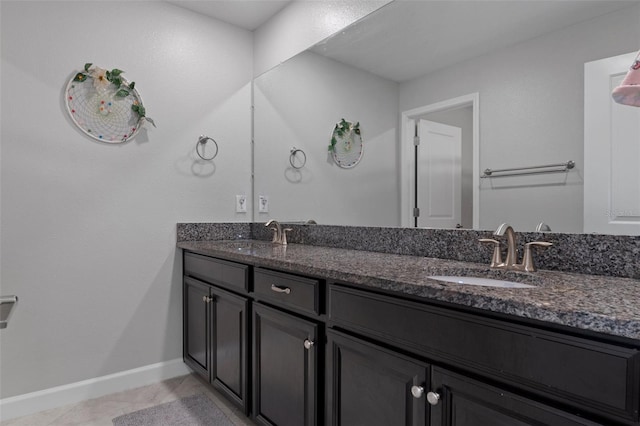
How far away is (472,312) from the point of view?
880 millimetres

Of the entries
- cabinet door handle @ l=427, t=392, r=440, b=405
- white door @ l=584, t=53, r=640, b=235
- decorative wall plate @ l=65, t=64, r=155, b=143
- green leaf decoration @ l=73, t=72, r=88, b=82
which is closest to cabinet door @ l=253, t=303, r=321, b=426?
cabinet door handle @ l=427, t=392, r=440, b=405

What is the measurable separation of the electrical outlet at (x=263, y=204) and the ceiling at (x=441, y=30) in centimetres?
106

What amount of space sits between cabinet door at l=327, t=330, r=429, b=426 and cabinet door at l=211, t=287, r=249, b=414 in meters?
0.60

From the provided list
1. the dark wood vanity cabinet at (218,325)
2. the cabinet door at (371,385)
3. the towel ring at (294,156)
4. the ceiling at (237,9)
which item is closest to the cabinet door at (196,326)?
the dark wood vanity cabinet at (218,325)

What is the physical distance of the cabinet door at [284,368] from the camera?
1349 millimetres

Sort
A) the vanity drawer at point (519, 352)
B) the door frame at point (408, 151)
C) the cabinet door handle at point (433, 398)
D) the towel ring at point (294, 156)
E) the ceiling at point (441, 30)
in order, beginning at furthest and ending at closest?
the towel ring at point (294, 156) → the door frame at point (408, 151) → the ceiling at point (441, 30) → the cabinet door handle at point (433, 398) → the vanity drawer at point (519, 352)

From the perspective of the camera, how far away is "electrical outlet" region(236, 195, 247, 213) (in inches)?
107

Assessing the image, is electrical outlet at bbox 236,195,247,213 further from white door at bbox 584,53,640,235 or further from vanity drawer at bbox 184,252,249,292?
white door at bbox 584,53,640,235

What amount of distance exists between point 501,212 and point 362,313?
67 centimetres

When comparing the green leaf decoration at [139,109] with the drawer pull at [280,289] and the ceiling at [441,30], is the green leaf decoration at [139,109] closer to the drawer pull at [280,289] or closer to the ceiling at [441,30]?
the ceiling at [441,30]

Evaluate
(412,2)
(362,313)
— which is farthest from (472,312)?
(412,2)

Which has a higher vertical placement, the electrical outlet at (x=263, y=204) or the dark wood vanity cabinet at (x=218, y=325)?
the electrical outlet at (x=263, y=204)

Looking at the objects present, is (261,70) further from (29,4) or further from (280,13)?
(29,4)

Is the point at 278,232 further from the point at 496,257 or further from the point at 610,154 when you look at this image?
the point at 610,154
